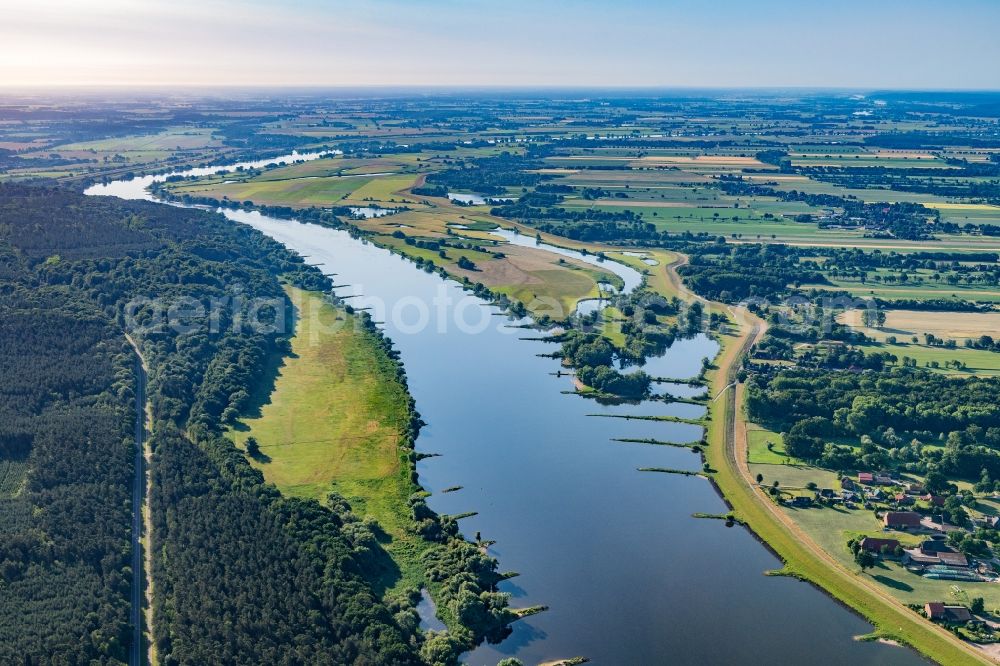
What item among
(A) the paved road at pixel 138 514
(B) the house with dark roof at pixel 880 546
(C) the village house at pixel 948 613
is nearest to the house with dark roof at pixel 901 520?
(B) the house with dark roof at pixel 880 546

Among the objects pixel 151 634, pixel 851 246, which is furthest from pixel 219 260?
pixel 851 246

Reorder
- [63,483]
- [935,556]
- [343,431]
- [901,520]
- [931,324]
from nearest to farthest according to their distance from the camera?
1. [935,556]
2. [901,520]
3. [63,483]
4. [343,431]
5. [931,324]

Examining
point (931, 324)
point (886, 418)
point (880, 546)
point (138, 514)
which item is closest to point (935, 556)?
point (880, 546)

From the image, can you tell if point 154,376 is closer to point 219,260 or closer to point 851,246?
point 219,260

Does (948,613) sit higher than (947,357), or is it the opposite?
(947,357)

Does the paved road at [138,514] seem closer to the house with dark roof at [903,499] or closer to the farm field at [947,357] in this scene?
the house with dark roof at [903,499]

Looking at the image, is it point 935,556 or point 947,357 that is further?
point 947,357

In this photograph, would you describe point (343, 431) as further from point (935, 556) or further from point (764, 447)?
point (935, 556)
